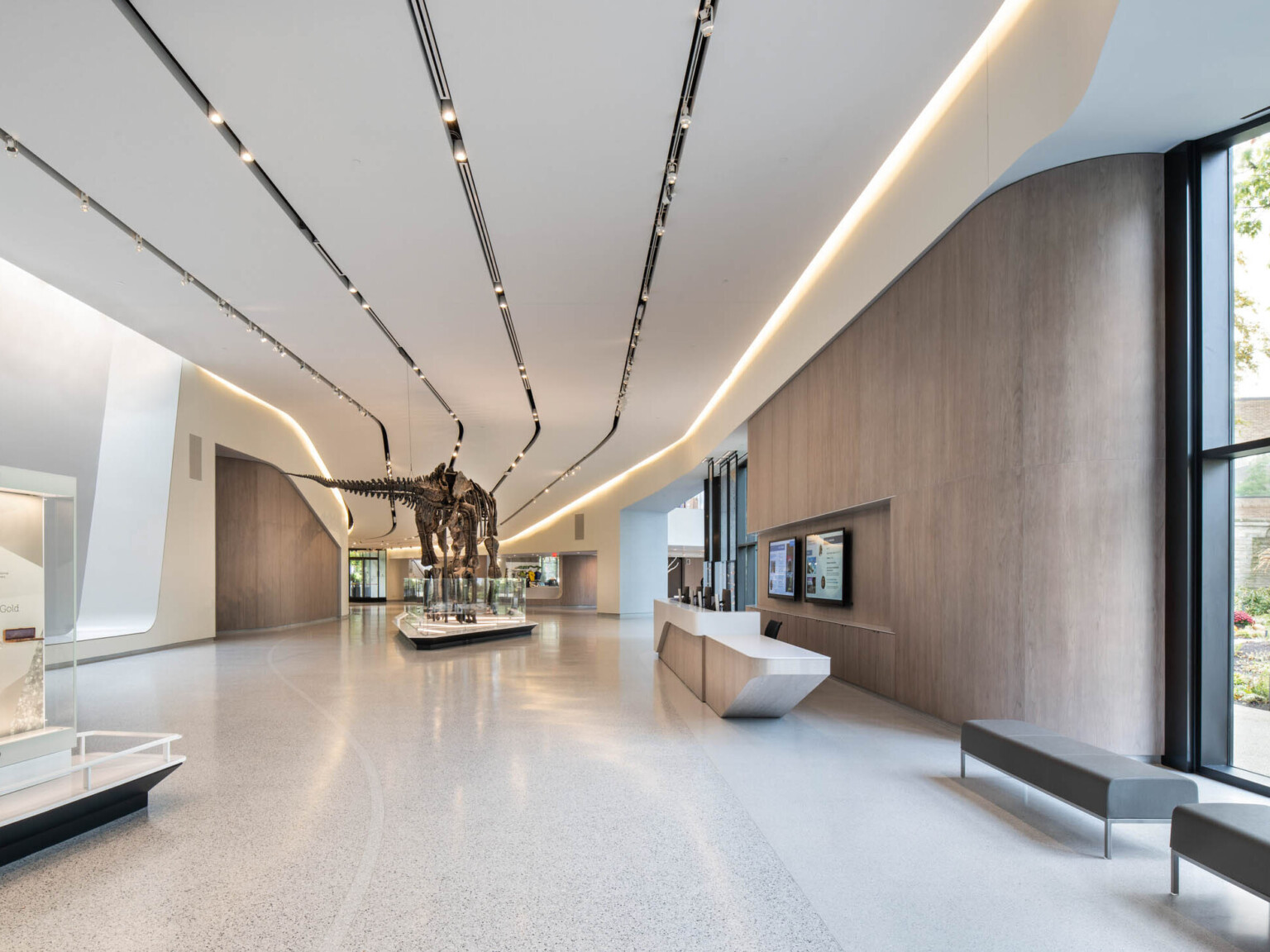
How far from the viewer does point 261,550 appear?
750 inches

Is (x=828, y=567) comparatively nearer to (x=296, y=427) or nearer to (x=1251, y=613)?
(x=1251, y=613)

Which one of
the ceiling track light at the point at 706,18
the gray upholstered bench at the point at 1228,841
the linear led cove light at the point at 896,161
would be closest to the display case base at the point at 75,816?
the gray upholstered bench at the point at 1228,841

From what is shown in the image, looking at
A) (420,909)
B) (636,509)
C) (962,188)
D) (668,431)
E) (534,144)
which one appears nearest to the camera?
(420,909)

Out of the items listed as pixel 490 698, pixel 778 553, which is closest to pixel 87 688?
pixel 490 698

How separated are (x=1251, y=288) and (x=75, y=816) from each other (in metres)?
6.78

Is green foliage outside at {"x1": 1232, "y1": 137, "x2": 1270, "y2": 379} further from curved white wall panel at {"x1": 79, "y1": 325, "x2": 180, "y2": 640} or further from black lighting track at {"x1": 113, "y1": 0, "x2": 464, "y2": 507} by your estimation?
curved white wall panel at {"x1": 79, "y1": 325, "x2": 180, "y2": 640}

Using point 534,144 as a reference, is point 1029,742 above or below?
below

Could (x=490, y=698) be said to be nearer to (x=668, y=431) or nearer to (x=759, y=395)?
(x=759, y=395)

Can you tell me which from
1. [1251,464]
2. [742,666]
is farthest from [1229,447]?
[742,666]

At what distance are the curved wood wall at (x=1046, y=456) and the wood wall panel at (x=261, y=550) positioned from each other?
15435 mm

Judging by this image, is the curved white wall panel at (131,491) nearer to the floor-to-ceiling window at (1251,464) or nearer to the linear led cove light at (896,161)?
the linear led cove light at (896,161)

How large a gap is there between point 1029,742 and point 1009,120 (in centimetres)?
378

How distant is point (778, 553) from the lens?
11.3m

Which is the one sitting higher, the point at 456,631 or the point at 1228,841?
the point at 1228,841
